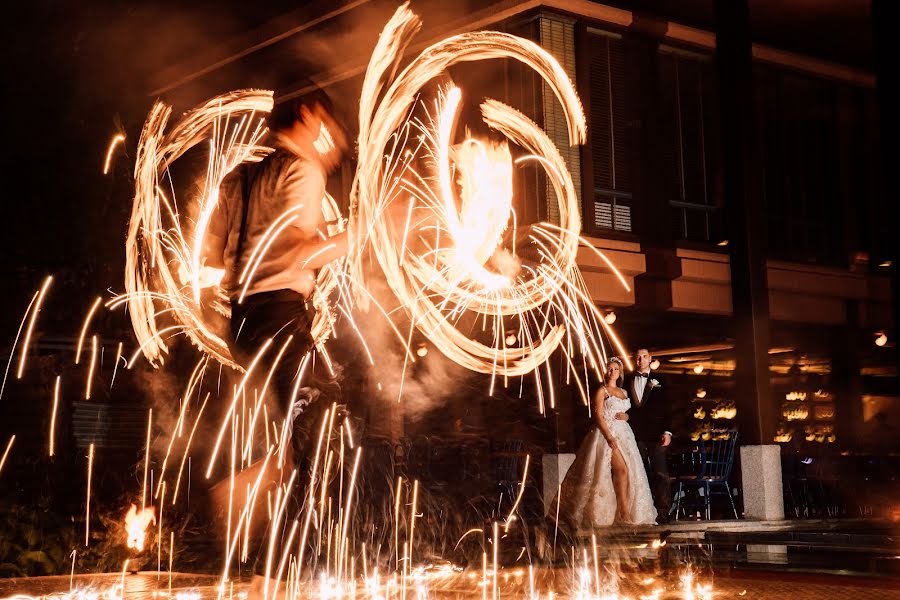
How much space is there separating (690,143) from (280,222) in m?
13.1

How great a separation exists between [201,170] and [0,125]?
12.9ft

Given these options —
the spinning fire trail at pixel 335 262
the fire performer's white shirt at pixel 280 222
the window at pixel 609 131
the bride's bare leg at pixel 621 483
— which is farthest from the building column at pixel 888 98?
the window at pixel 609 131

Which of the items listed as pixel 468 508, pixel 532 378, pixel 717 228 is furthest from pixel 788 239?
pixel 468 508

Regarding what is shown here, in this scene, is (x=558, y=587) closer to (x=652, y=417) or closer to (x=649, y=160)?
(x=649, y=160)

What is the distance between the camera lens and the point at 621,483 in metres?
12.0

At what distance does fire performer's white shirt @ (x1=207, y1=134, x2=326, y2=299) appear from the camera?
435 centimetres

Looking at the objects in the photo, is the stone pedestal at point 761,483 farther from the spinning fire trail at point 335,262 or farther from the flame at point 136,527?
the flame at point 136,527

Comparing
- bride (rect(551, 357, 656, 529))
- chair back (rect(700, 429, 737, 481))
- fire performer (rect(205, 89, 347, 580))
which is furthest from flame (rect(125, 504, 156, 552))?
chair back (rect(700, 429, 737, 481))

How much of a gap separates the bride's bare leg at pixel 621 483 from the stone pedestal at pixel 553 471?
6.67 feet

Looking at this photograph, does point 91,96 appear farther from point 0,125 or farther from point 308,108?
point 308,108

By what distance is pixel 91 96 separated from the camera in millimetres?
9875

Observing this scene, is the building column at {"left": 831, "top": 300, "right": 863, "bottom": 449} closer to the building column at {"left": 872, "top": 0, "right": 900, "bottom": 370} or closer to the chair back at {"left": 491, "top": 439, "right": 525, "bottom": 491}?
the chair back at {"left": 491, "top": 439, "right": 525, "bottom": 491}

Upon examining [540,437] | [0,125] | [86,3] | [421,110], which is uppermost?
[421,110]

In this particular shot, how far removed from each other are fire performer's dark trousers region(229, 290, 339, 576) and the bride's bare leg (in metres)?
8.01
